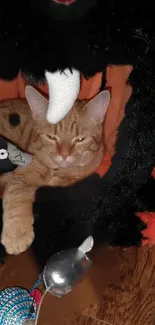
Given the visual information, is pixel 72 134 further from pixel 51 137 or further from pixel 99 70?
pixel 99 70

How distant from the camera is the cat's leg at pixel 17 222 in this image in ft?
4.12

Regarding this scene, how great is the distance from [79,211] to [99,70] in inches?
18.6

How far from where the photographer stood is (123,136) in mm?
1454

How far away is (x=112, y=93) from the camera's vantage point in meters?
1.55

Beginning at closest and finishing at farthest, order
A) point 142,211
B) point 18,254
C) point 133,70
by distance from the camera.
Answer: point 133,70 → point 18,254 → point 142,211

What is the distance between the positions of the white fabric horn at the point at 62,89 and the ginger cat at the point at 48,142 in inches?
9.2

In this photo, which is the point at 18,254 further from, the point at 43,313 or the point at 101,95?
the point at 101,95

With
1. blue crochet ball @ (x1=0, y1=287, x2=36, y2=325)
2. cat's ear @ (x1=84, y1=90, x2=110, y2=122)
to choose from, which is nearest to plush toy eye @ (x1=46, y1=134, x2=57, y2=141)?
cat's ear @ (x1=84, y1=90, x2=110, y2=122)

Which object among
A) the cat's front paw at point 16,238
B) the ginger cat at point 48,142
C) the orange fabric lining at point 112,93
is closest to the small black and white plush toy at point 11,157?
the ginger cat at point 48,142

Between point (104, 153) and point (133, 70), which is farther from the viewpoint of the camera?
point (104, 153)

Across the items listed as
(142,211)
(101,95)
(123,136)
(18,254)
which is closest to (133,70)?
(101,95)

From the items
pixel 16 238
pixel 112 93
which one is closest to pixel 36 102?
pixel 112 93

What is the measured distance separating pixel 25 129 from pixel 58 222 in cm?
35

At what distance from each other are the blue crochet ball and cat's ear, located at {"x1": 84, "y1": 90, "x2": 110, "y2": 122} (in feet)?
1.96
